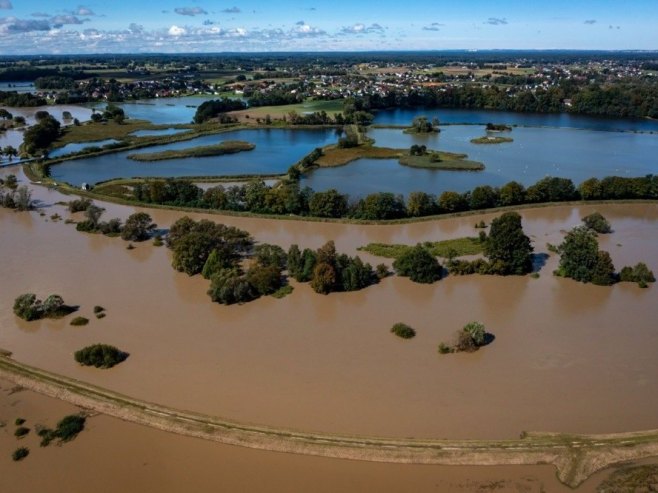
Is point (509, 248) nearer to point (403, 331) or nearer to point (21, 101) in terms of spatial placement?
point (403, 331)

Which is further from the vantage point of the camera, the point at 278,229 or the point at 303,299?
the point at 278,229

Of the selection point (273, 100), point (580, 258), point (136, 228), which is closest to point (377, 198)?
point (580, 258)

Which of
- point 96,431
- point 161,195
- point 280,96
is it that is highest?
point 280,96

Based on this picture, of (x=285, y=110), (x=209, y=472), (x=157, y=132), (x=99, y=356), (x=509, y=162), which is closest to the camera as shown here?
(x=209, y=472)

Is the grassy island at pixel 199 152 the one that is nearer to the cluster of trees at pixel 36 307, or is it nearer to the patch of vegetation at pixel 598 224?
the cluster of trees at pixel 36 307

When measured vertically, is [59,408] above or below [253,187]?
below

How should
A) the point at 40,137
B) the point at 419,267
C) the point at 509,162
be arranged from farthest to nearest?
1. the point at 40,137
2. the point at 509,162
3. the point at 419,267

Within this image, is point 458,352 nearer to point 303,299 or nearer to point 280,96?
point 303,299

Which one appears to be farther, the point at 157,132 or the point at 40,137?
the point at 157,132

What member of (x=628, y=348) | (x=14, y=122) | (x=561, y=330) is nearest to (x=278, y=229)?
(x=561, y=330)
